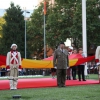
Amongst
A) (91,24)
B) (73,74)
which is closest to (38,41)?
(91,24)

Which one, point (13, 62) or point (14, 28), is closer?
point (13, 62)

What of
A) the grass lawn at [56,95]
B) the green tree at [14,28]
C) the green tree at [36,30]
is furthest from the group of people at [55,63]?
the green tree at [36,30]

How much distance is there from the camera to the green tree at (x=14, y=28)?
60.9 m

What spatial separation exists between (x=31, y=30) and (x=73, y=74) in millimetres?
49446

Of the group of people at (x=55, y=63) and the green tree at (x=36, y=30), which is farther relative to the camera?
the green tree at (x=36, y=30)

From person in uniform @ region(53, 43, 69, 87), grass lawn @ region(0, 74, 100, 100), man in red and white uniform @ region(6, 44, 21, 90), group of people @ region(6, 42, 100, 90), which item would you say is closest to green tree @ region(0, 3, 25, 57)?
group of people @ region(6, 42, 100, 90)

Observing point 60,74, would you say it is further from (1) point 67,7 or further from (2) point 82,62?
(1) point 67,7

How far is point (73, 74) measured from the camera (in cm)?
2019

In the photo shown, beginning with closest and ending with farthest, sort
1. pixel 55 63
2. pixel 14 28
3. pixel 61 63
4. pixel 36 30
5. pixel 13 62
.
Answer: pixel 13 62
pixel 61 63
pixel 55 63
pixel 14 28
pixel 36 30

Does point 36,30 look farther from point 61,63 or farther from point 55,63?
point 61,63

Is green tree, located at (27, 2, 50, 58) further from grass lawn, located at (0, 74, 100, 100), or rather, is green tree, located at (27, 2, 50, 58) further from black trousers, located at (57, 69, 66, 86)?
grass lawn, located at (0, 74, 100, 100)

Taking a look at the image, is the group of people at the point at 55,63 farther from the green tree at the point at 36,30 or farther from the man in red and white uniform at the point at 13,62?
the green tree at the point at 36,30

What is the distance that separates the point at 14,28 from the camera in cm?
6066

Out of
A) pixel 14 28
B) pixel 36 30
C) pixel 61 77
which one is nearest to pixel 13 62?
pixel 61 77
